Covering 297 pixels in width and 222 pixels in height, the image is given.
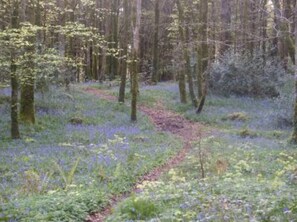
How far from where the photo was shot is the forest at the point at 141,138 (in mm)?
7719

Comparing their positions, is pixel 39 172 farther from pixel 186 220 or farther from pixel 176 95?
pixel 176 95

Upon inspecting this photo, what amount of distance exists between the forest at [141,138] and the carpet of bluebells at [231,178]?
0.04 m

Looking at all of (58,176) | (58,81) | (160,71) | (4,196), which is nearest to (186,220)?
(4,196)

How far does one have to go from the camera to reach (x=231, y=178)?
1051 cm

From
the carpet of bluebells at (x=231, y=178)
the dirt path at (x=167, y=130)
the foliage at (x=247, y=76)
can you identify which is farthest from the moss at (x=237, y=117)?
the foliage at (x=247, y=76)

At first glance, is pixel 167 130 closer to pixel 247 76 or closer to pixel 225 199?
pixel 247 76

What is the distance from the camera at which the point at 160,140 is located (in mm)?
17719

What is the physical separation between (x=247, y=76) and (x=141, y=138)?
16828 mm

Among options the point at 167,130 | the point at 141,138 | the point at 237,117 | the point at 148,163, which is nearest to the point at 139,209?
the point at 148,163

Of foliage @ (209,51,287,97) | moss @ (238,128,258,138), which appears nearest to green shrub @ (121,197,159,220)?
moss @ (238,128,258,138)

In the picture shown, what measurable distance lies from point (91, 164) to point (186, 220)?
6.37 metres

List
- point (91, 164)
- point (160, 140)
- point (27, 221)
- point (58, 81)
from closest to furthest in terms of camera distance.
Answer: point (27, 221) < point (91, 164) < point (160, 140) < point (58, 81)

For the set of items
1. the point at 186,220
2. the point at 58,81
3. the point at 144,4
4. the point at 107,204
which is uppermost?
the point at 144,4

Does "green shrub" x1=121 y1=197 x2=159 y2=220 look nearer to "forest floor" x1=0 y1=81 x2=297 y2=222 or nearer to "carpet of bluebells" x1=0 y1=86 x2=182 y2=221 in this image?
"forest floor" x1=0 y1=81 x2=297 y2=222
